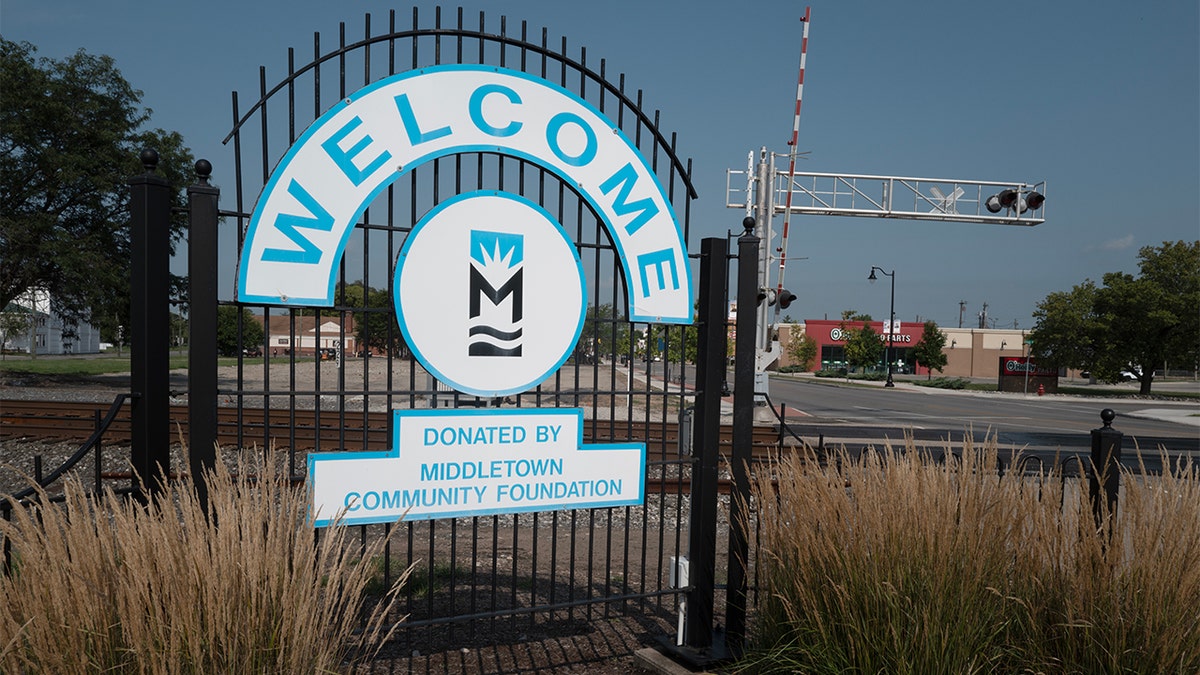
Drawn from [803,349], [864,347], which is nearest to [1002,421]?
[864,347]

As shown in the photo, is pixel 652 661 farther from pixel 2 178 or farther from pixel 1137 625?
pixel 2 178

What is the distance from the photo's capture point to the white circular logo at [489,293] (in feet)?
12.2

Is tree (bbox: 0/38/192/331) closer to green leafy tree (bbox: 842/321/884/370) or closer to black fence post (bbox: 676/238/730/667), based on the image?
black fence post (bbox: 676/238/730/667)

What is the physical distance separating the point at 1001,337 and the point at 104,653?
87.3 meters

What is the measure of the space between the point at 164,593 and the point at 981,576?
307 centimetres

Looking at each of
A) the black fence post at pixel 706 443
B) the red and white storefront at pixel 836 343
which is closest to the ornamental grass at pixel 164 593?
the black fence post at pixel 706 443

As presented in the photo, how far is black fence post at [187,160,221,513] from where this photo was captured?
125 inches

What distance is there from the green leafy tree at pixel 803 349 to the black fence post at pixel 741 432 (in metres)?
67.9

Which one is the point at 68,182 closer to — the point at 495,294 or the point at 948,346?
the point at 495,294

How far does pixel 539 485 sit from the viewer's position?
13.1 feet

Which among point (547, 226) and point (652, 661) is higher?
point (547, 226)

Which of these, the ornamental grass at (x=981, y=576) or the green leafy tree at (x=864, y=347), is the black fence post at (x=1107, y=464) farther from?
the green leafy tree at (x=864, y=347)

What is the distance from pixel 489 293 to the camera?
3869 mm

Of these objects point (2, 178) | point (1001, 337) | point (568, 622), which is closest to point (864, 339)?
→ point (1001, 337)
